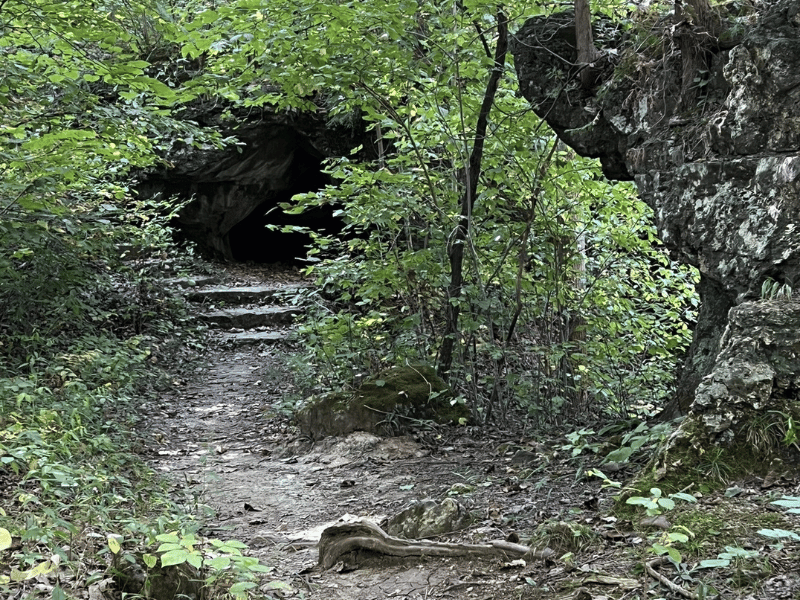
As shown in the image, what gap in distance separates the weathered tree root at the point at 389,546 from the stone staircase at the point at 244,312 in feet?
27.1

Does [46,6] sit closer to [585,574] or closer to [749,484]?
[585,574]

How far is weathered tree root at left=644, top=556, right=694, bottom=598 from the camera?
2.25 metres

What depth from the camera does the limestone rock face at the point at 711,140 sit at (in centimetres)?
391

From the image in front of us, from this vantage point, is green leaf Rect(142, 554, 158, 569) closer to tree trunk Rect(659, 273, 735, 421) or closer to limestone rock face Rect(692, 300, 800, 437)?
limestone rock face Rect(692, 300, 800, 437)

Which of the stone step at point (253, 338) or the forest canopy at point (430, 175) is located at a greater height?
the forest canopy at point (430, 175)

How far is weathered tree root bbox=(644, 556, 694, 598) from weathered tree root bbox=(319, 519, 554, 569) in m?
0.55

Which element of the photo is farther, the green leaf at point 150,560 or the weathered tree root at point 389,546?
the weathered tree root at point 389,546

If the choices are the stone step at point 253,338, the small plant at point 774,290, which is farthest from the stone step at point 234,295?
the small plant at point 774,290

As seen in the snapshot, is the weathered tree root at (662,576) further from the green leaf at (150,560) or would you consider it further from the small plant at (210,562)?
the green leaf at (150,560)

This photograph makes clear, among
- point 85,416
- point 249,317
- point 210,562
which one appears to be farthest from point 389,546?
point 249,317

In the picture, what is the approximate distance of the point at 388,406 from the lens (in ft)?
19.5

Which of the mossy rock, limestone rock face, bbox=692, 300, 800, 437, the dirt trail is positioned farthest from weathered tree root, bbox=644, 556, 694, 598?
the mossy rock

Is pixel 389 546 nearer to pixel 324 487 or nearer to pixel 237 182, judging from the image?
pixel 324 487

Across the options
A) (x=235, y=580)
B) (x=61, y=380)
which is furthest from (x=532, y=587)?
(x=61, y=380)
